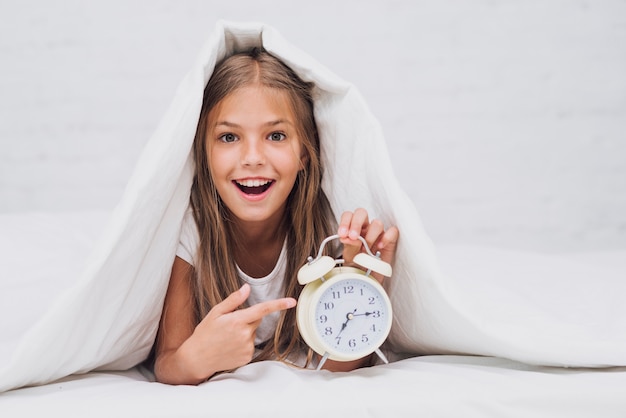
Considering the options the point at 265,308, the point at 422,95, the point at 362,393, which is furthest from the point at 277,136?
the point at 422,95

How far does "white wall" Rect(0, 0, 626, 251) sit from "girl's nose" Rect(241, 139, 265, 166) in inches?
47.5

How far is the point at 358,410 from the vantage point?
36.6 inches

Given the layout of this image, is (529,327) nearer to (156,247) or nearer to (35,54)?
(156,247)

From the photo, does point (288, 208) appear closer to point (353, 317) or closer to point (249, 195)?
point (249, 195)

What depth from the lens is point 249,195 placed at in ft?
4.46

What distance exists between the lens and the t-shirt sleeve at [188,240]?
4.57 ft

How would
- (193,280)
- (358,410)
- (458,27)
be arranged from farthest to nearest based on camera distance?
(458,27), (193,280), (358,410)

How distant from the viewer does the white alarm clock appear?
1078mm

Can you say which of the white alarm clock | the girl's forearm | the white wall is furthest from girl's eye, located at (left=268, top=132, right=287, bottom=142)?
the white wall

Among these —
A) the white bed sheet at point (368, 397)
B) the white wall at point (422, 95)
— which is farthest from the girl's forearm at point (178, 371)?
the white wall at point (422, 95)

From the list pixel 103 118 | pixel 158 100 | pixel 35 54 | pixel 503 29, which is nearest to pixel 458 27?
pixel 503 29

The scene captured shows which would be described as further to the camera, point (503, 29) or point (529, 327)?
point (503, 29)

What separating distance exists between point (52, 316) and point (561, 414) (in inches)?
29.2

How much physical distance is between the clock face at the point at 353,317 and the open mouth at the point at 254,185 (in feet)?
1.13
